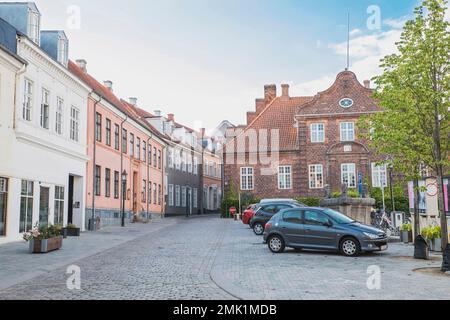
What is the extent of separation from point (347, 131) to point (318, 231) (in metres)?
29.2

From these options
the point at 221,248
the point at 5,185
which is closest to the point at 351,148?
the point at 221,248

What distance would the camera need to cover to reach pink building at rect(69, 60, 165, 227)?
96.0ft

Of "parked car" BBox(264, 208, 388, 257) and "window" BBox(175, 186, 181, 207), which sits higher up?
"window" BBox(175, 186, 181, 207)

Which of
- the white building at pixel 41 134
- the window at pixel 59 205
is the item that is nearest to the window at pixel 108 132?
the white building at pixel 41 134

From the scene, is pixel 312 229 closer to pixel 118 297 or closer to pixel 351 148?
pixel 118 297

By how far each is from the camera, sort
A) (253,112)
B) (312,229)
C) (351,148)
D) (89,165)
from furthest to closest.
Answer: (253,112) → (351,148) → (89,165) → (312,229)

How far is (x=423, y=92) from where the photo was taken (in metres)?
13.0

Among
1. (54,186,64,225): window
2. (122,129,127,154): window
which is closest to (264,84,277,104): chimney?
(122,129,127,154): window

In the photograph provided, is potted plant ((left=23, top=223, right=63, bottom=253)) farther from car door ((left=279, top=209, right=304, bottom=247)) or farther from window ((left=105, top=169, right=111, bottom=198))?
window ((left=105, top=169, right=111, bottom=198))

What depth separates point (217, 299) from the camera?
859 centimetres

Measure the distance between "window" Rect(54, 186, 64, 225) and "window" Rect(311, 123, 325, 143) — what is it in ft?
83.5

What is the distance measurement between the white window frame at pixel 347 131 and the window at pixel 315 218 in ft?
93.5
